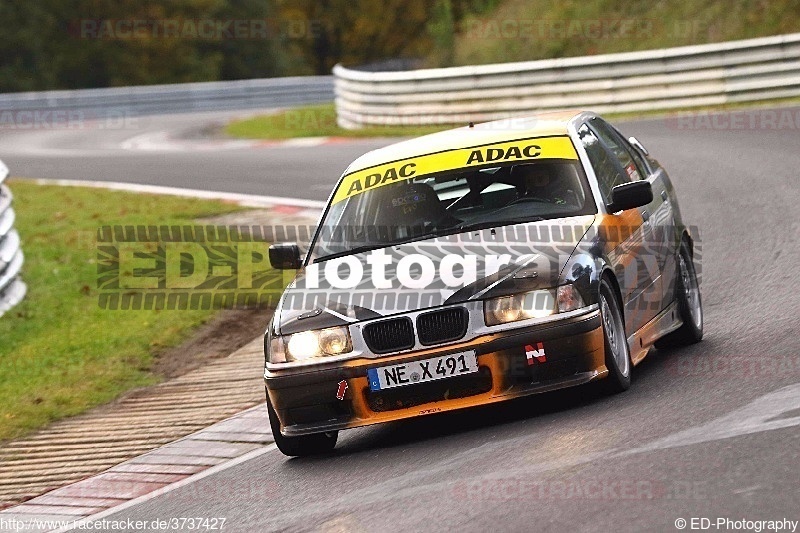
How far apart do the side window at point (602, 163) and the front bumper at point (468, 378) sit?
4.37ft

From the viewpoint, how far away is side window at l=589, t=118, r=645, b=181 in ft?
29.5

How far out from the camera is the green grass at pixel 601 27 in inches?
1032

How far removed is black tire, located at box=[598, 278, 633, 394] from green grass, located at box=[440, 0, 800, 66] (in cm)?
1907

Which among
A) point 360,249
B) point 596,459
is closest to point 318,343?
point 360,249

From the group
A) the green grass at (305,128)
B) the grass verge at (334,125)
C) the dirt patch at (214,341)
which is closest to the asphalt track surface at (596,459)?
the dirt patch at (214,341)

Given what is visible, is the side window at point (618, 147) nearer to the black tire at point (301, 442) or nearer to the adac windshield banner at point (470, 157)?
the adac windshield banner at point (470, 157)

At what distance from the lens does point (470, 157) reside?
8445mm

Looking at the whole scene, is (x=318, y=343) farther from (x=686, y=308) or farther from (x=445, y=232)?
(x=686, y=308)

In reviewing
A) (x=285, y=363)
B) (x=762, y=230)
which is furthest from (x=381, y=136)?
(x=285, y=363)

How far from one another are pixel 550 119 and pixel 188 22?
196 ft

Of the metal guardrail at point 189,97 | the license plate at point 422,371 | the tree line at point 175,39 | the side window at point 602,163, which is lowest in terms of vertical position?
the tree line at point 175,39

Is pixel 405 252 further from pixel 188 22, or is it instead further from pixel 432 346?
pixel 188 22

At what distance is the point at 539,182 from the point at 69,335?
17.4ft

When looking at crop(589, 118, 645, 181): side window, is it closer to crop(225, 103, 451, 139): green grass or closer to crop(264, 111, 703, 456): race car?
crop(264, 111, 703, 456): race car
